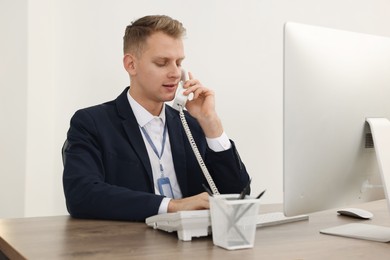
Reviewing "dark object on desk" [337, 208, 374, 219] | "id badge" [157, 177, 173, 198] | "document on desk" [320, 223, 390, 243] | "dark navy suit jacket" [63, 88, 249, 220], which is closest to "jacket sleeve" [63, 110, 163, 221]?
"dark navy suit jacket" [63, 88, 249, 220]

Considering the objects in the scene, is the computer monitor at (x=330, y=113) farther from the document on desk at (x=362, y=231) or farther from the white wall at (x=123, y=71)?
the white wall at (x=123, y=71)

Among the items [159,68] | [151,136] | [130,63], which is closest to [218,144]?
[151,136]

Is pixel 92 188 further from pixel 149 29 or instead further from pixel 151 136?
pixel 149 29

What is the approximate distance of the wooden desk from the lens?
1.00 meters

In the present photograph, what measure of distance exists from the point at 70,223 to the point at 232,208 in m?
0.58

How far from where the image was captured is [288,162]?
1.17 m

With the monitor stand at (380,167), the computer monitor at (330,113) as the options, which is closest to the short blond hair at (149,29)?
the computer monitor at (330,113)

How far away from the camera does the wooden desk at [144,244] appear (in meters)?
1.00

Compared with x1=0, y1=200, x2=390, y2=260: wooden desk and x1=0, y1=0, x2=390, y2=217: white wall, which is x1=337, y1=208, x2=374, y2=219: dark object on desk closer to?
x1=0, y1=200, x2=390, y2=260: wooden desk

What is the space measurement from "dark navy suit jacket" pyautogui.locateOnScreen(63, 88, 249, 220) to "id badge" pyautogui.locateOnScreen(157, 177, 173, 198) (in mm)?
43

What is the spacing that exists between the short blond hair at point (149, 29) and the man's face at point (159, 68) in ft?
0.07

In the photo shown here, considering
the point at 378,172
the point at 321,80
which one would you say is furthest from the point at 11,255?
the point at 378,172

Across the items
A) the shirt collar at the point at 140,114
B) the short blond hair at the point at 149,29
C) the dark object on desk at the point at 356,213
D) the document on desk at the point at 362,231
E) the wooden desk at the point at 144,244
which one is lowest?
the dark object on desk at the point at 356,213

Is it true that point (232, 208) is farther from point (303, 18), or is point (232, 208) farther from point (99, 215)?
point (303, 18)
